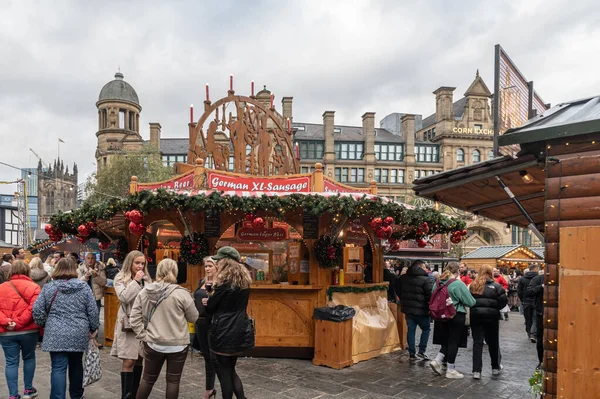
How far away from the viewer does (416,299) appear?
7.83 meters

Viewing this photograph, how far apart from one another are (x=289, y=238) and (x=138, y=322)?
5.22m

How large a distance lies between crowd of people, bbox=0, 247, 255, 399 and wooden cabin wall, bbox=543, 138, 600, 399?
283 cm

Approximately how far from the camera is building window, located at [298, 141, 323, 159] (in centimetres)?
5334

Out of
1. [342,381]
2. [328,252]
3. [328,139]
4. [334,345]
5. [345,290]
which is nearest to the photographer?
[342,381]

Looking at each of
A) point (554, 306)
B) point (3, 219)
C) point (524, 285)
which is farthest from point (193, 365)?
point (3, 219)

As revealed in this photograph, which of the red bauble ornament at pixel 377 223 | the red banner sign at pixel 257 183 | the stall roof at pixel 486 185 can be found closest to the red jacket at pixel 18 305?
the red banner sign at pixel 257 183

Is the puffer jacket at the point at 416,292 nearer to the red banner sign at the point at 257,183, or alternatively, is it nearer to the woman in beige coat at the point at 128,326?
the red banner sign at the point at 257,183

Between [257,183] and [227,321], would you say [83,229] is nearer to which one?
[257,183]

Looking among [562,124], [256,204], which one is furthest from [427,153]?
[562,124]

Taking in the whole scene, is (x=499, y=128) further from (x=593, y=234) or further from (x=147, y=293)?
(x=147, y=293)

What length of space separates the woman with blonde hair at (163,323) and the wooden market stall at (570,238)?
338cm

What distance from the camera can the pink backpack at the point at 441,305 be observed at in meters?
7.03

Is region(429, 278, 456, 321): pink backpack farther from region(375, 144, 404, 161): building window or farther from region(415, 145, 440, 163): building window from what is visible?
region(415, 145, 440, 163): building window

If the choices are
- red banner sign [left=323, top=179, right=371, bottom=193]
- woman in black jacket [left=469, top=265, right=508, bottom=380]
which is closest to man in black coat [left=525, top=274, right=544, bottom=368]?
woman in black jacket [left=469, top=265, right=508, bottom=380]
